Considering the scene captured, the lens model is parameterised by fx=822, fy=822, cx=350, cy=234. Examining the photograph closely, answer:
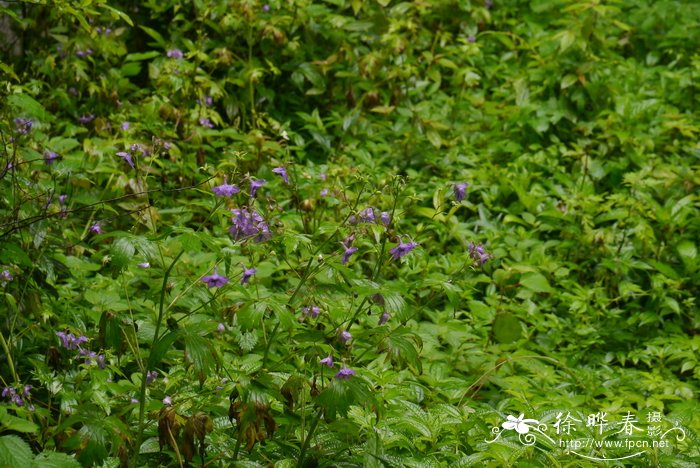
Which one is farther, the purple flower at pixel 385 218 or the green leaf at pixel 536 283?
the green leaf at pixel 536 283

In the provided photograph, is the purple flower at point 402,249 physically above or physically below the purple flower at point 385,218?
above

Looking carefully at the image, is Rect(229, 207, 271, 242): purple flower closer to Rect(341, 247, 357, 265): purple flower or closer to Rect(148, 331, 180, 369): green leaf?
Rect(341, 247, 357, 265): purple flower

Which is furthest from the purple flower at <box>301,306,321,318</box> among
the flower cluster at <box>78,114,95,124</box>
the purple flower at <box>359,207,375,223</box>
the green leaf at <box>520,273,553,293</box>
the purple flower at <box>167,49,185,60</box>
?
the purple flower at <box>167,49,185,60</box>

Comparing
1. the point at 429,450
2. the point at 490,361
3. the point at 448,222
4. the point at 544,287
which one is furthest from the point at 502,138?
the point at 429,450

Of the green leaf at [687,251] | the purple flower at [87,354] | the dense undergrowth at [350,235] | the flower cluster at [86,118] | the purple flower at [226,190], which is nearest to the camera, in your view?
the purple flower at [226,190]

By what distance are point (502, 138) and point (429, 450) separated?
10.1 ft

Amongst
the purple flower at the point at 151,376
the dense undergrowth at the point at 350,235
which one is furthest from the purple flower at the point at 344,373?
the purple flower at the point at 151,376

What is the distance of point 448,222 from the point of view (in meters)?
4.38

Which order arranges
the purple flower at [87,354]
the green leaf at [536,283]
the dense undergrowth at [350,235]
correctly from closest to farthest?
the dense undergrowth at [350,235] → the purple flower at [87,354] → the green leaf at [536,283]

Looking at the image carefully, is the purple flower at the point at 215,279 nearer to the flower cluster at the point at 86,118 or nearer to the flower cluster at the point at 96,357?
the flower cluster at the point at 96,357

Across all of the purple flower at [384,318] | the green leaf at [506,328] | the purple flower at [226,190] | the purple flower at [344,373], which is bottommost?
the green leaf at [506,328]

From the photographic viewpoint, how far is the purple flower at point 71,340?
9.12 ft

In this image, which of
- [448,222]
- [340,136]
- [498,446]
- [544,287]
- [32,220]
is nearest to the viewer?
[498,446]

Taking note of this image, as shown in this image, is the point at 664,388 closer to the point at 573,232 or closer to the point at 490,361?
the point at 490,361
